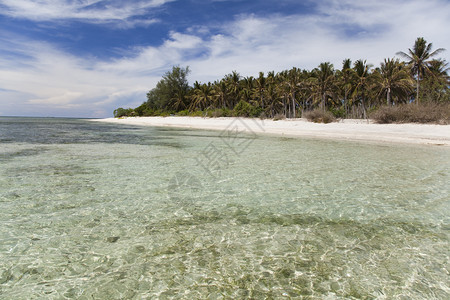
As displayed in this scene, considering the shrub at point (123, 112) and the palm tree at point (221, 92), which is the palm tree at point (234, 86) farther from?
the shrub at point (123, 112)

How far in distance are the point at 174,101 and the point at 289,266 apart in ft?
268

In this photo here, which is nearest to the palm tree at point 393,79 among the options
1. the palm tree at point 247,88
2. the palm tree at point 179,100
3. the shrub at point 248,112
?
the shrub at point 248,112

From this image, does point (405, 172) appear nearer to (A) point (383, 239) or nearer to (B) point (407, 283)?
(A) point (383, 239)

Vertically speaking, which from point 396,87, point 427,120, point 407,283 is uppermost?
point 396,87

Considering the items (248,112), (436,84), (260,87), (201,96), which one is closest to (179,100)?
(201,96)

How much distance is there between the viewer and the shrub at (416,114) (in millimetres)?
24938

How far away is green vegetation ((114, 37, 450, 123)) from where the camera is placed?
1342 inches

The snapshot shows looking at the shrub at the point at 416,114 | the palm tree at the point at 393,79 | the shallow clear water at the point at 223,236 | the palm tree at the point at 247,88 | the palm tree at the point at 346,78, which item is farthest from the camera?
the palm tree at the point at 247,88

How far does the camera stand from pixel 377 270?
356 centimetres

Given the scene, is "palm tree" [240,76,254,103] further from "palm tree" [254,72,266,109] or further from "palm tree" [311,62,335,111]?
"palm tree" [311,62,335,111]

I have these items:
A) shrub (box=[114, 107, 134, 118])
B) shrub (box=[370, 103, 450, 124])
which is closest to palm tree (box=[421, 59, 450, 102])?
shrub (box=[370, 103, 450, 124])

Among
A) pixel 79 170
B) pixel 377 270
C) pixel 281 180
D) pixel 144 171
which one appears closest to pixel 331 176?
pixel 281 180

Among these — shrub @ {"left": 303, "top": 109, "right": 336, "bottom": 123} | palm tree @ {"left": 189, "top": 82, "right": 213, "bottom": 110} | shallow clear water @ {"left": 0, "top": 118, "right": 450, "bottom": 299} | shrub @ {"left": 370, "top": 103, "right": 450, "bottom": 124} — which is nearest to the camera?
shallow clear water @ {"left": 0, "top": 118, "right": 450, "bottom": 299}

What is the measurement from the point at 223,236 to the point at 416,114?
99.4 ft
